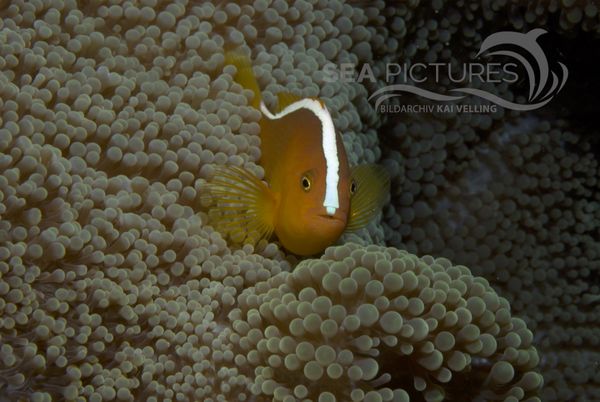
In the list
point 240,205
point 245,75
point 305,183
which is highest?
point 245,75

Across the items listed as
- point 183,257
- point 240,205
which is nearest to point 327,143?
point 240,205

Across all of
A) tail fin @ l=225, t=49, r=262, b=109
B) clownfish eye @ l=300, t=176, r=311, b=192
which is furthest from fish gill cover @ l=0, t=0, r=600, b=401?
clownfish eye @ l=300, t=176, r=311, b=192

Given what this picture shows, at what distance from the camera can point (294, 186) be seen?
1.61 metres

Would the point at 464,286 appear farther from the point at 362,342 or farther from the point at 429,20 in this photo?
the point at 429,20

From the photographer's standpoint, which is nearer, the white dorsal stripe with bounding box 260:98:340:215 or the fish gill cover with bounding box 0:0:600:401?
the fish gill cover with bounding box 0:0:600:401

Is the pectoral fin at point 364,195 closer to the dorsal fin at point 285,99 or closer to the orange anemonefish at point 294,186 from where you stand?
the orange anemonefish at point 294,186

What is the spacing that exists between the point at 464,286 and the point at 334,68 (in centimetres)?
91

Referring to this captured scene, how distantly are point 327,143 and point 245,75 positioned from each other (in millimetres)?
324

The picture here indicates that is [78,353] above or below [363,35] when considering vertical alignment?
below

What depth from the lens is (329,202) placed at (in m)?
1.55

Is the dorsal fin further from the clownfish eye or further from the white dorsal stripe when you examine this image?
the clownfish eye

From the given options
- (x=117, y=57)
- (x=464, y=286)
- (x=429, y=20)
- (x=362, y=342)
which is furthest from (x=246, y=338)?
(x=429, y=20)

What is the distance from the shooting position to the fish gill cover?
1.29 meters

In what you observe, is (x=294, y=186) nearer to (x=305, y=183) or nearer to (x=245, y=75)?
(x=305, y=183)
